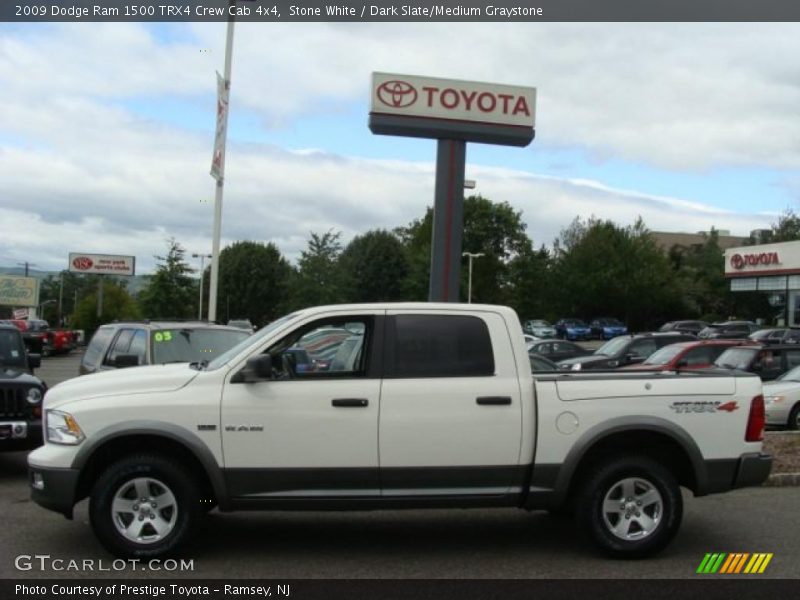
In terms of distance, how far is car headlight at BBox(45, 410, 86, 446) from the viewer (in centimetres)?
620

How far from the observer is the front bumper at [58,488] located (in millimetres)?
6141

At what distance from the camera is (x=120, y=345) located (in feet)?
36.7

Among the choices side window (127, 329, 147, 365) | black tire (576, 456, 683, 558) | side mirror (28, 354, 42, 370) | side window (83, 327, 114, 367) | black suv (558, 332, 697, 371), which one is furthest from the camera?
black suv (558, 332, 697, 371)

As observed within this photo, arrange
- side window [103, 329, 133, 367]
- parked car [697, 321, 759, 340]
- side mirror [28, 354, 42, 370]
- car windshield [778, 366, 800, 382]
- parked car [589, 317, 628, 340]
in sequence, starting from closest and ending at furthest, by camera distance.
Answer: side mirror [28, 354, 42, 370] < side window [103, 329, 133, 367] < car windshield [778, 366, 800, 382] < parked car [697, 321, 759, 340] < parked car [589, 317, 628, 340]

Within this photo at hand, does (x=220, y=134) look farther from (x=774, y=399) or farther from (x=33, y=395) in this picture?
(x=774, y=399)

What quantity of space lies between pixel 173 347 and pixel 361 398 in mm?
5075

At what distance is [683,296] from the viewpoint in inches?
2729

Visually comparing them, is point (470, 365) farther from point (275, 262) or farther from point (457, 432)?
point (275, 262)

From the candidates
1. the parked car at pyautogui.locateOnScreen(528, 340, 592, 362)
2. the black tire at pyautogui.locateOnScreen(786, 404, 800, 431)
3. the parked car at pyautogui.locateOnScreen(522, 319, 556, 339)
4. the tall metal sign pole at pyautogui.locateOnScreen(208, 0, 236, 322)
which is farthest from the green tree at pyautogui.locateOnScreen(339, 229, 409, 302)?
the black tire at pyautogui.locateOnScreen(786, 404, 800, 431)

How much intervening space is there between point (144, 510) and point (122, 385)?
3.00 ft

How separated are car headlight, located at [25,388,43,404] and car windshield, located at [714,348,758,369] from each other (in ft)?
43.6

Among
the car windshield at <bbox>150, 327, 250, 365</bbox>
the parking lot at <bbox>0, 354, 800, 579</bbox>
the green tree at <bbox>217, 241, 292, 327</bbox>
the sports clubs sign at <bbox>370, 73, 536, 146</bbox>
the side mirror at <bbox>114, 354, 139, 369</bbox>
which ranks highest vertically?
the sports clubs sign at <bbox>370, 73, 536, 146</bbox>

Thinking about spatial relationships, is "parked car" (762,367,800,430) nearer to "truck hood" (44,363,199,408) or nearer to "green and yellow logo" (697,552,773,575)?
"green and yellow logo" (697,552,773,575)
